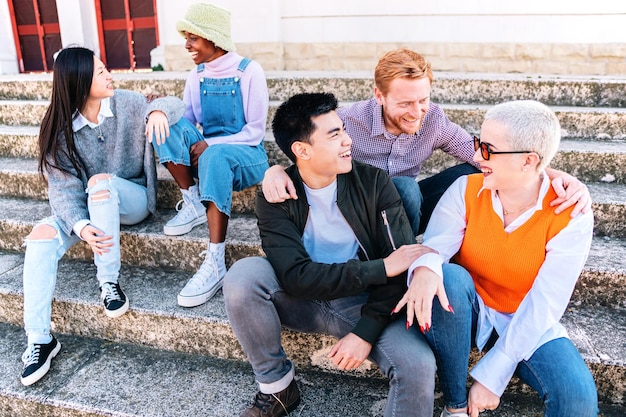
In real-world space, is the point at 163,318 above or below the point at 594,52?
below

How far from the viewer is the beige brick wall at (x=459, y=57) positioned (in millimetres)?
4457

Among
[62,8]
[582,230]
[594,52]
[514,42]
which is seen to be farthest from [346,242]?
[62,8]

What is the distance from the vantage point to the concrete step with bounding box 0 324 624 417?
1.84m

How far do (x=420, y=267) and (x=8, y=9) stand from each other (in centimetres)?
637

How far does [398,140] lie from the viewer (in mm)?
2211

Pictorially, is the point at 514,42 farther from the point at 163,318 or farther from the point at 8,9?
the point at 8,9

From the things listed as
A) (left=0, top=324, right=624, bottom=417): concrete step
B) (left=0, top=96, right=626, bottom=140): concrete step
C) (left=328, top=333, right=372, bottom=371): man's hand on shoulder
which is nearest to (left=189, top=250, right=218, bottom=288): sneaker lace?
(left=0, top=324, right=624, bottom=417): concrete step

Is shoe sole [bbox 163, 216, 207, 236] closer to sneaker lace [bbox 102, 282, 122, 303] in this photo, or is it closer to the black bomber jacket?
sneaker lace [bbox 102, 282, 122, 303]

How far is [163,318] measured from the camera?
2168 millimetres

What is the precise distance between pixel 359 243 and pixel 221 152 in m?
0.93

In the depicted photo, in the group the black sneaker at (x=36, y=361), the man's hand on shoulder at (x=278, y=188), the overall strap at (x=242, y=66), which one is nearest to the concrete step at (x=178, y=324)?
the black sneaker at (x=36, y=361)

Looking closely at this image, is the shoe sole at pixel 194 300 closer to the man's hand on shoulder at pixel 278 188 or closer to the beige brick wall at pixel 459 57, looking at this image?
the man's hand on shoulder at pixel 278 188

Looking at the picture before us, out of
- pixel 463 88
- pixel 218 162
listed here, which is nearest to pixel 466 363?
pixel 218 162

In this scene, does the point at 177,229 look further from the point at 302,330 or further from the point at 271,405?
the point at 271,405
